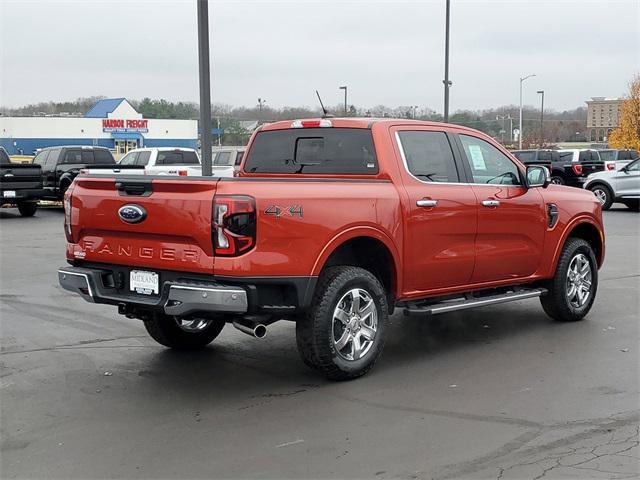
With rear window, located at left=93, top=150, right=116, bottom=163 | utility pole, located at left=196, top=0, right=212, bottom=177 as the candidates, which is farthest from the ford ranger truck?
rear window, located at left=93, top=150, right=116, bottom=163

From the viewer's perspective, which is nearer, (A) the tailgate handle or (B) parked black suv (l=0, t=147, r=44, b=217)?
(A) the tailgate handle

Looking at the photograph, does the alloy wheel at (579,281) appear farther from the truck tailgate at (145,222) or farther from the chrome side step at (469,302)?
the truck tailgate at (145,222)

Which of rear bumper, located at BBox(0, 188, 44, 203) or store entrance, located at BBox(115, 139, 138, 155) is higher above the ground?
store entrance, located at BBox(115, 139, 138, 155)

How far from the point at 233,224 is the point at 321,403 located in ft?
4.52

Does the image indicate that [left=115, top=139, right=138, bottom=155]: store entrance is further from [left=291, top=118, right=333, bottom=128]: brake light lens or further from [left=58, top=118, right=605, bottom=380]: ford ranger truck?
[left=58, top=118, right=605, bottom=380]: ford ranger truck

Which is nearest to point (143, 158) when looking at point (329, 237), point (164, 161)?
point (164, 161)

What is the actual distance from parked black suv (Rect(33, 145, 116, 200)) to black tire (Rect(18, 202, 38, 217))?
942 mm

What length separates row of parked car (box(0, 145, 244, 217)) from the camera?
2181cm

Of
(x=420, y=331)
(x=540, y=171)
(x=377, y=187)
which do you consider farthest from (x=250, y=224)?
(x=540, y=171)

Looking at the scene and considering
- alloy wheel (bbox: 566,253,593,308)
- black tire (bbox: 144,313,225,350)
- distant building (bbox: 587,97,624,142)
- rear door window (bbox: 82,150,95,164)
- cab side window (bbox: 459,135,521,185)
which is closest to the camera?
black tire (bbox: 144,313,225,350)

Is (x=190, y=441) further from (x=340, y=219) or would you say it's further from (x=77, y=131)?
(x=77, y=131)

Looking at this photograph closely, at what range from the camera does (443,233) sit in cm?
659

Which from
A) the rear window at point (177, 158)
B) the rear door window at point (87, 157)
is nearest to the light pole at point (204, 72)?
the rear window at point (177, 158)

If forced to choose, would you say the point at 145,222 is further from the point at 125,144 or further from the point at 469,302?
the point at 125,144
